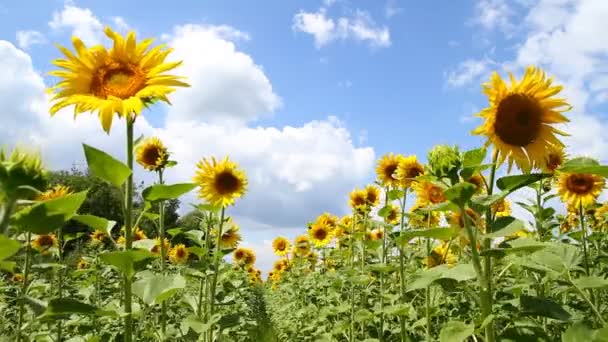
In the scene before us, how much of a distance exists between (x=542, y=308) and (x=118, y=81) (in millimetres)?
1715

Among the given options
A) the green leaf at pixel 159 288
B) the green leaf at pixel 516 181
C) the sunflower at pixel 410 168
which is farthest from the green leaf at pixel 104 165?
the sunflower at pixel 410 168

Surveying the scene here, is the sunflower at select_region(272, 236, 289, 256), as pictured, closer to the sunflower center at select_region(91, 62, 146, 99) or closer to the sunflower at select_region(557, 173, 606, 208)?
the sunflower at select_region(557, 173, 606, 208)

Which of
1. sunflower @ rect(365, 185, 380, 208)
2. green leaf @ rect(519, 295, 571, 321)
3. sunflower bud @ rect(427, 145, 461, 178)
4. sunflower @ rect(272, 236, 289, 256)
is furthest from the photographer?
sunflower @ rect(272, 236, 289, 256)

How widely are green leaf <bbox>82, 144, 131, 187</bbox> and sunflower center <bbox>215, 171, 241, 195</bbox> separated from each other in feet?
9.16

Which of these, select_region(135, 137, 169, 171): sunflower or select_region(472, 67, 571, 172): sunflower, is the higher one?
select_region(135, 137, 169, 171): sunflower

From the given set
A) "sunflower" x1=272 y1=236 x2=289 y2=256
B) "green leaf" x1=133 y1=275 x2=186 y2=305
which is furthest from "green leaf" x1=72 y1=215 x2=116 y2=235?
"sunflower" x1=272 y1=236 x2=289 y2=256

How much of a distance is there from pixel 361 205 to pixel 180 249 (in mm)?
3028

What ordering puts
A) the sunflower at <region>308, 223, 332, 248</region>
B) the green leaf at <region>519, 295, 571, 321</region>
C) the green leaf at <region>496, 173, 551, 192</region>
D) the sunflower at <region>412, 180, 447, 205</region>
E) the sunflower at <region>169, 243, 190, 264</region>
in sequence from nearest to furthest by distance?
the green leaf at <region>519, 295, 571, 321</region>, the green leaf at <region>496, 173, 551, 192</region>, the sunflower at <region>412, 180, 447, 205</region>, the sunflower at <region>169, 243, 190, 264</region>, the sunflower at <region>308, 223, 332, 248</region>

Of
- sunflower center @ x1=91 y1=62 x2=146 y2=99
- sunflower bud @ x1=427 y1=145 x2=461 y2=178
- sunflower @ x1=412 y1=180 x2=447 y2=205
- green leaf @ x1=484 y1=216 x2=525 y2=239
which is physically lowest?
green leaf @ x1=484 y1=216 x2=525 y2=239

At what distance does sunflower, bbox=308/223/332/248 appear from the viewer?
316 inches

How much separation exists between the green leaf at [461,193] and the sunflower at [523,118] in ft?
1.81

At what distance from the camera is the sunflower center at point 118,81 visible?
2.01 metres

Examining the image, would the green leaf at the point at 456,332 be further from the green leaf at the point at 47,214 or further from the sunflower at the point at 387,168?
the sunflower at the point at 387,168


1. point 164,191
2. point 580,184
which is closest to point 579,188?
point 580,184
